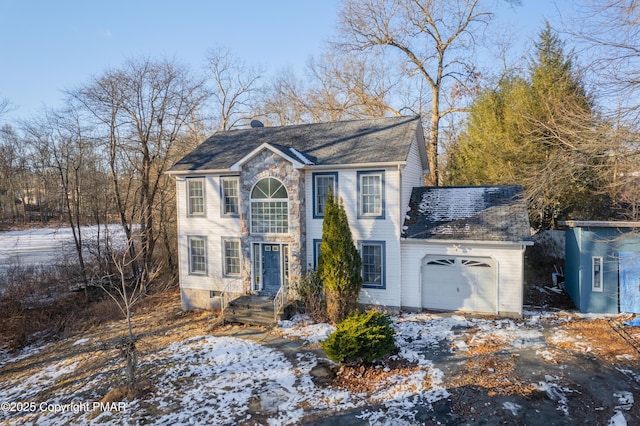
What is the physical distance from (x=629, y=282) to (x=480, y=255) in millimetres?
4485

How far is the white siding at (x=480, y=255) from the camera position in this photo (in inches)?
465

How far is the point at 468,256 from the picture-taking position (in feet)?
40.7

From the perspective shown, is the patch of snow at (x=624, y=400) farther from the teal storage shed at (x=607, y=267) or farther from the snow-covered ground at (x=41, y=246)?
the snow-covered ground at (x=41, y=246)

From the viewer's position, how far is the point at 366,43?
82.6 feet

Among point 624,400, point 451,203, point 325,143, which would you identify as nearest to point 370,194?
point 325,143

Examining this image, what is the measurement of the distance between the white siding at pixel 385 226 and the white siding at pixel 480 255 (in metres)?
0.39

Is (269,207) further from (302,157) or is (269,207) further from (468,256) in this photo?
(468,256)

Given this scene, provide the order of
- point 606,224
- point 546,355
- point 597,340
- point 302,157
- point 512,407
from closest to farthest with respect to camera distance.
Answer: point 512,407 < point 546,355 < point 597,340 < point 606,224 < point 302,157

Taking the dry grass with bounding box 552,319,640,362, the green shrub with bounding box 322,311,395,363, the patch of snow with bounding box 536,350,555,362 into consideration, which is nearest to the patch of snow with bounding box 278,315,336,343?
the green shrub with bounding box 322,311,395,363

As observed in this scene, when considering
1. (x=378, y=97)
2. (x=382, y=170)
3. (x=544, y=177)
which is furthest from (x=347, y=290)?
(x=378, y=97)

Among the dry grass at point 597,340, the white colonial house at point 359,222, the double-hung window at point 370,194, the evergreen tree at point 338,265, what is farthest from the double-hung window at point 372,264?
the dry grass at point 597,340

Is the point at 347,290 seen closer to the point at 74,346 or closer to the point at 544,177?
the point at 544,177

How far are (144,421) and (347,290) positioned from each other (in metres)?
6.59

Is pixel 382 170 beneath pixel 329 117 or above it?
beneath
